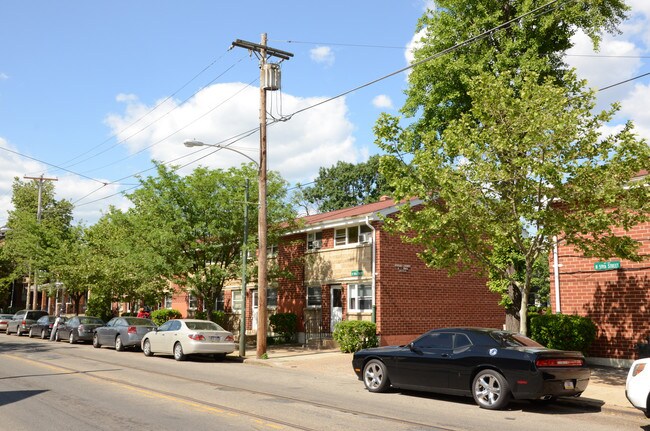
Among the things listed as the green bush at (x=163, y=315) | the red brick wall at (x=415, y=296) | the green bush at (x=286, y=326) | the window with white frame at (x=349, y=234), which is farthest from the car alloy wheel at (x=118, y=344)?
the red brick wall at (x=415, y=296)

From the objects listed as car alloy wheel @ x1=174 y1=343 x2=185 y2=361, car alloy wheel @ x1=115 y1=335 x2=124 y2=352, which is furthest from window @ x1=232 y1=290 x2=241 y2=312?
car alloy wheel @ x1=174 y1=343 x2=185 y2=361

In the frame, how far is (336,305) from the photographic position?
2520cm

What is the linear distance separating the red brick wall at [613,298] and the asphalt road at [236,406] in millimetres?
6489

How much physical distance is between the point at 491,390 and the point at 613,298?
312 inches

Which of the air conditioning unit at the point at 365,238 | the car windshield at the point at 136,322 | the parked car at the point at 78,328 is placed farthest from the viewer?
the parked car at the point at 78,328

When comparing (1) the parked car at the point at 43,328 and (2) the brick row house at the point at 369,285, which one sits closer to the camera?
(2) the brick row house at the point at 369,285

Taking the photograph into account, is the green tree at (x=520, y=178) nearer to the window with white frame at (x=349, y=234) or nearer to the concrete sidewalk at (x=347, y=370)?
the concrete sidewalk at (x=347, y=370)

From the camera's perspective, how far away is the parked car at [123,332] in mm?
23062

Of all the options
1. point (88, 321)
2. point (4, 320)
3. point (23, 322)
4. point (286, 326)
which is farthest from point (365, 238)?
point (4, 320)

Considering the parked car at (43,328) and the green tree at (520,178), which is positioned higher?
the green tree at (520,178)

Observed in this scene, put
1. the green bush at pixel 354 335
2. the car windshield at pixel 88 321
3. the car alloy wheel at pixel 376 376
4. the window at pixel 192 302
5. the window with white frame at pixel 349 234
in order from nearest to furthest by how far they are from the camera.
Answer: the car alloy wheel at pixel 376 376 → the green bush at pixel 354 335 → the window with white frame at pixel 349 234 → the car windshield at pixel 88 321 → the window at pixel 192 302

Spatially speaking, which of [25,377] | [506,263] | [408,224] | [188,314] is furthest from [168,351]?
Result: [188,314]

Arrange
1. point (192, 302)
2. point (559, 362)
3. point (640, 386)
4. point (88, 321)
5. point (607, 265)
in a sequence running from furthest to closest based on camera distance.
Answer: point (192, 302) → point (88, 321) → point (607, 265) → point (559, 362) → point (640, 386)

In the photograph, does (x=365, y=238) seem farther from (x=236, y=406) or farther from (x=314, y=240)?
(x=236, y=406)
